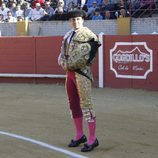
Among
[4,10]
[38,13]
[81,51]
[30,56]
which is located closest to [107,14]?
[30,56]

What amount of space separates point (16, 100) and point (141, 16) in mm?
5492

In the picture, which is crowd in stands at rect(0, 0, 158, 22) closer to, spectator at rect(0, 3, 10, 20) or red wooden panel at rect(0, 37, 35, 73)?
spectator at rect(0, 3, 10, 20)

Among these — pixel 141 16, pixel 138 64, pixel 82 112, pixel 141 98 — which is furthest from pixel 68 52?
pixel 141 16

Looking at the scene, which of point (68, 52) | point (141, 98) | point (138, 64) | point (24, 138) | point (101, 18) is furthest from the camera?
point (101, 18)

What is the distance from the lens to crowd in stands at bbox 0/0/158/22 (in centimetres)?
1458

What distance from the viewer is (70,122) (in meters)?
7.62

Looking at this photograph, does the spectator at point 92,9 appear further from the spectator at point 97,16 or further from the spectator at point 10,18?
the spectator at point 10,18

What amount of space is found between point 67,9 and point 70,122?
31.5 ft

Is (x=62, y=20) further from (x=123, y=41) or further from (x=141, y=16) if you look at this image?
(x=123, y=41)

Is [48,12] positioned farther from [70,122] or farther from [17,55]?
[70,122]

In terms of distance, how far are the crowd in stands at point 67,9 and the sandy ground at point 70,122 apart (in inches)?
135

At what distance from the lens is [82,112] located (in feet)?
18.7

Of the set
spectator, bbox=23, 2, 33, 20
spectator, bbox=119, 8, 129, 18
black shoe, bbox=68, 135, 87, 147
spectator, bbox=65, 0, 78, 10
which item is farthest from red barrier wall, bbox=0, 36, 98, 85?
black shoe, bbox=68, 135, 87, 147

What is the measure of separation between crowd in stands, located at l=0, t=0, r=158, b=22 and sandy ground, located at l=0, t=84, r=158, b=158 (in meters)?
3.44
